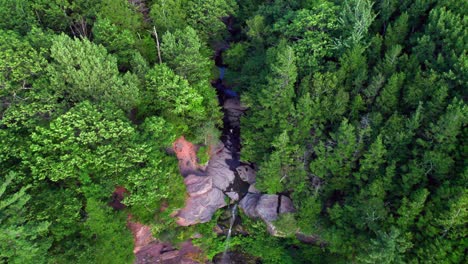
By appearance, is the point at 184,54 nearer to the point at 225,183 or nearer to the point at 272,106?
the point at 272,106

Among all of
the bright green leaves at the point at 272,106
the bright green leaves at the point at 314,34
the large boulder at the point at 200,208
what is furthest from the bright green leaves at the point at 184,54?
the large boulder at the point at 200,208

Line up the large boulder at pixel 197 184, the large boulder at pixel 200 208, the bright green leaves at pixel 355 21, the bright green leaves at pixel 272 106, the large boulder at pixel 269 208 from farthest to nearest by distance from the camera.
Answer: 1. the large boulder at pixel 197 184
2. the large boulder at pixel 200 208
3. the large boulder at pixel 269 208
4. the bright green leaves at pixel 272 106
5. the bright green leaves at pixel 355 21

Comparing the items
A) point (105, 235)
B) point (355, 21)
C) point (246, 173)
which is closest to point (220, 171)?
point (246, 173)

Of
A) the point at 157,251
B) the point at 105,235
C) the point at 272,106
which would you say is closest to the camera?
the point at 105,235

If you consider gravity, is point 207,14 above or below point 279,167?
above

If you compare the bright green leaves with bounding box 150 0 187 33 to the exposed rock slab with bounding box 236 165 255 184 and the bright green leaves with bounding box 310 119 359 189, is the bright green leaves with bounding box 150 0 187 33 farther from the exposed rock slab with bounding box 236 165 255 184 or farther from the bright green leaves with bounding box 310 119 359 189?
the bright green leaves with bounding box 310 119 359 189

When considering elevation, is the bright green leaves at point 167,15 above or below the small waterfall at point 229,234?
above

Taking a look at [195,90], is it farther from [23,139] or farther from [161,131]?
[23,139]

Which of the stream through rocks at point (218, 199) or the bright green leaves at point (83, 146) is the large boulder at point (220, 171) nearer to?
the stream through rocks at point (218, 199)
